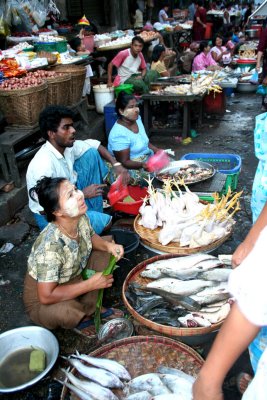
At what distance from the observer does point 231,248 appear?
13.1ft

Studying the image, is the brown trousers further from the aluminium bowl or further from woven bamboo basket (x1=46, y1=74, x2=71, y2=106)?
woven bamboo basket (x1=46, y1=74, x2=71, y2=106)

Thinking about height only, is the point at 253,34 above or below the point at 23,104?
below

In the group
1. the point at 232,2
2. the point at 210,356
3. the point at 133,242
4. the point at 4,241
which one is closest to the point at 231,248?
the point at 133,242

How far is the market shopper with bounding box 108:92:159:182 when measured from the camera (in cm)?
455

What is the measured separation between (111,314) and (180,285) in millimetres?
701

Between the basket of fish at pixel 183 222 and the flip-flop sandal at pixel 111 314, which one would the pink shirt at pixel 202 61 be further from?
the flip-flop sandal at pixel 111 314

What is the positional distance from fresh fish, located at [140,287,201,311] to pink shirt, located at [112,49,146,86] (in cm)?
597

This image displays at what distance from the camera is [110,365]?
238 centimetres

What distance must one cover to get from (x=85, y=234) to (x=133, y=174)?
176 centimetres

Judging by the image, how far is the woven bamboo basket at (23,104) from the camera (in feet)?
15.4

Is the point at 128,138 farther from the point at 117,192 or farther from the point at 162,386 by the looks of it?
the point at 162,386

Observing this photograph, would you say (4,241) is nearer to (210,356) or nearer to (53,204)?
(53,204)

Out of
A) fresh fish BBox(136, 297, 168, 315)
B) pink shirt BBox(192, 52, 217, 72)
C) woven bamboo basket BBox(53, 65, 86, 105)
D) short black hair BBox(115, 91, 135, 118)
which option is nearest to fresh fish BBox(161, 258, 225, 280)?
fresh fish BBox(136, 297, 168, 315)

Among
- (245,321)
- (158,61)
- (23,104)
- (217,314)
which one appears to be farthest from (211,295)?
(158,61)
